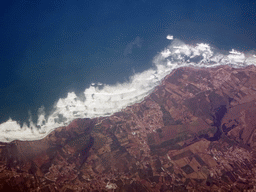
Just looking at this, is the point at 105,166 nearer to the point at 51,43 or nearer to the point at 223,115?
the point at 223,115

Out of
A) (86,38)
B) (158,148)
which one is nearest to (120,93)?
(158,148)

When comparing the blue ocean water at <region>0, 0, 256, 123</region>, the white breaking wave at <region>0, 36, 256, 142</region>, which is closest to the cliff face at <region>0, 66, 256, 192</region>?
the white breaking wave at <region>0, 36, 256, 142</region>

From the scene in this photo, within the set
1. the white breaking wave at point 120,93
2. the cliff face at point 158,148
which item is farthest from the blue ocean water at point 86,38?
the cliff face at point 158,148

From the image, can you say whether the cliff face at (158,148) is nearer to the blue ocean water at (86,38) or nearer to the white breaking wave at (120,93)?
the white breaking wave at (120,93)

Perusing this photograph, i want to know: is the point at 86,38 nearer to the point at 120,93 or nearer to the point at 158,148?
the point at 120,93

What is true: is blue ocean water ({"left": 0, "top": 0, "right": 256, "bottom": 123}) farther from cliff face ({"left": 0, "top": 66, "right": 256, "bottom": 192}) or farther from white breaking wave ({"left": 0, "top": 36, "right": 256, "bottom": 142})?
cliff face ({"left": 0, "top": 66, "right": 256, "bottom": 192})
